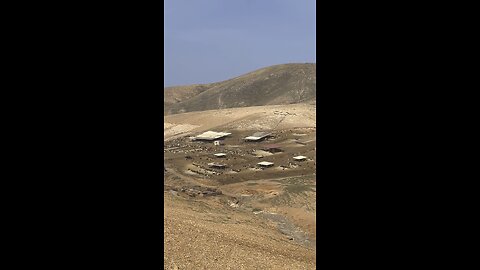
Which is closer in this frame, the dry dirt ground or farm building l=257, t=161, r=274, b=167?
the dry dirt ground

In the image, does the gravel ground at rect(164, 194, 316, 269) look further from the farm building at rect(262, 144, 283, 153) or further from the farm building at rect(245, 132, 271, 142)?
the farm building at rect(245, 132, 271, 142)

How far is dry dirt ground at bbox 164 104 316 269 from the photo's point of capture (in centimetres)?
1443

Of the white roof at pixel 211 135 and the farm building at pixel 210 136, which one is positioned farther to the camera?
the white roof at pixel 211 135

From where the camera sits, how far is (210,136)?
170ft

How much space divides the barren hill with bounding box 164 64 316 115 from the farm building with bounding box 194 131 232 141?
3865cm

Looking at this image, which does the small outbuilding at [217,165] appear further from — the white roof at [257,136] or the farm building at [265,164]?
the white roof at [257,136]

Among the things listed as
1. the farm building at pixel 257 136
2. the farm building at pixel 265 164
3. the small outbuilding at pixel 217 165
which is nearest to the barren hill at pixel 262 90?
the farm building at pixel 257 136

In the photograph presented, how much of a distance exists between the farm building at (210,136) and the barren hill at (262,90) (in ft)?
127

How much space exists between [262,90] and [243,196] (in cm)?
7292

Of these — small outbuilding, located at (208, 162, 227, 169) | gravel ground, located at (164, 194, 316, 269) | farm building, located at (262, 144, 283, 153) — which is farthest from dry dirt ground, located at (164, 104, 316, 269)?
small outbuilding, located at (208, 162, 227, 169)

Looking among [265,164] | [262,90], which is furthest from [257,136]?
[262,90]

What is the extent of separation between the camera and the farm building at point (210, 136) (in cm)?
5094
